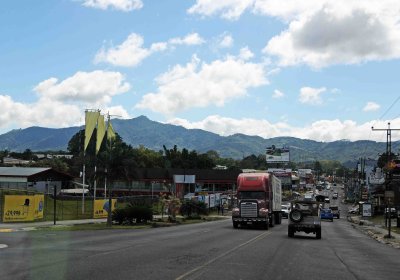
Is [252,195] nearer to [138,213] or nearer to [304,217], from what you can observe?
[304,217]

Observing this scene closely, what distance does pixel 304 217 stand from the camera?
29.3m

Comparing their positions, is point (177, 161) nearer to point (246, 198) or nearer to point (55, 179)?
point (55, 179)

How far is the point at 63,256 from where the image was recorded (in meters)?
16.4

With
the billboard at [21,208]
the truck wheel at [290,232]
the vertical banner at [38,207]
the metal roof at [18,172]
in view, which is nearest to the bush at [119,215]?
the vertical banner at [38,207]

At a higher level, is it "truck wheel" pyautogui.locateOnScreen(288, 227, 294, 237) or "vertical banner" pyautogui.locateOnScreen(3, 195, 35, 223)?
"vertical banner" pyautogui.locateOnScreen(3, 195, 35, 223)

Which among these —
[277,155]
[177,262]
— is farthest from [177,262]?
[277,155]

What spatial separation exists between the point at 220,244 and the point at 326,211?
50.8 meters

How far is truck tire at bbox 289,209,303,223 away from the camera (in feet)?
94.1

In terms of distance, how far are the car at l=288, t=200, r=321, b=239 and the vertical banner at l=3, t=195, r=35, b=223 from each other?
19557mm

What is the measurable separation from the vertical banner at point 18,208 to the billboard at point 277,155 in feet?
324

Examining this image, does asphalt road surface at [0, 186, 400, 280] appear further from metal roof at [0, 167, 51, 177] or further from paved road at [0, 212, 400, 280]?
metal roof at [0, 167, 51, 177]

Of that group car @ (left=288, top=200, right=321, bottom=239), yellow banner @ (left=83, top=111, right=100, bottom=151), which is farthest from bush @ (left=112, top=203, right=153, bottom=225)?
car @ (left=288, top=200, right=321, bottom=239)

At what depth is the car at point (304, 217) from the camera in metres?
28.8

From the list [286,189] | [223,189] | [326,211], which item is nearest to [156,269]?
[326,211]
